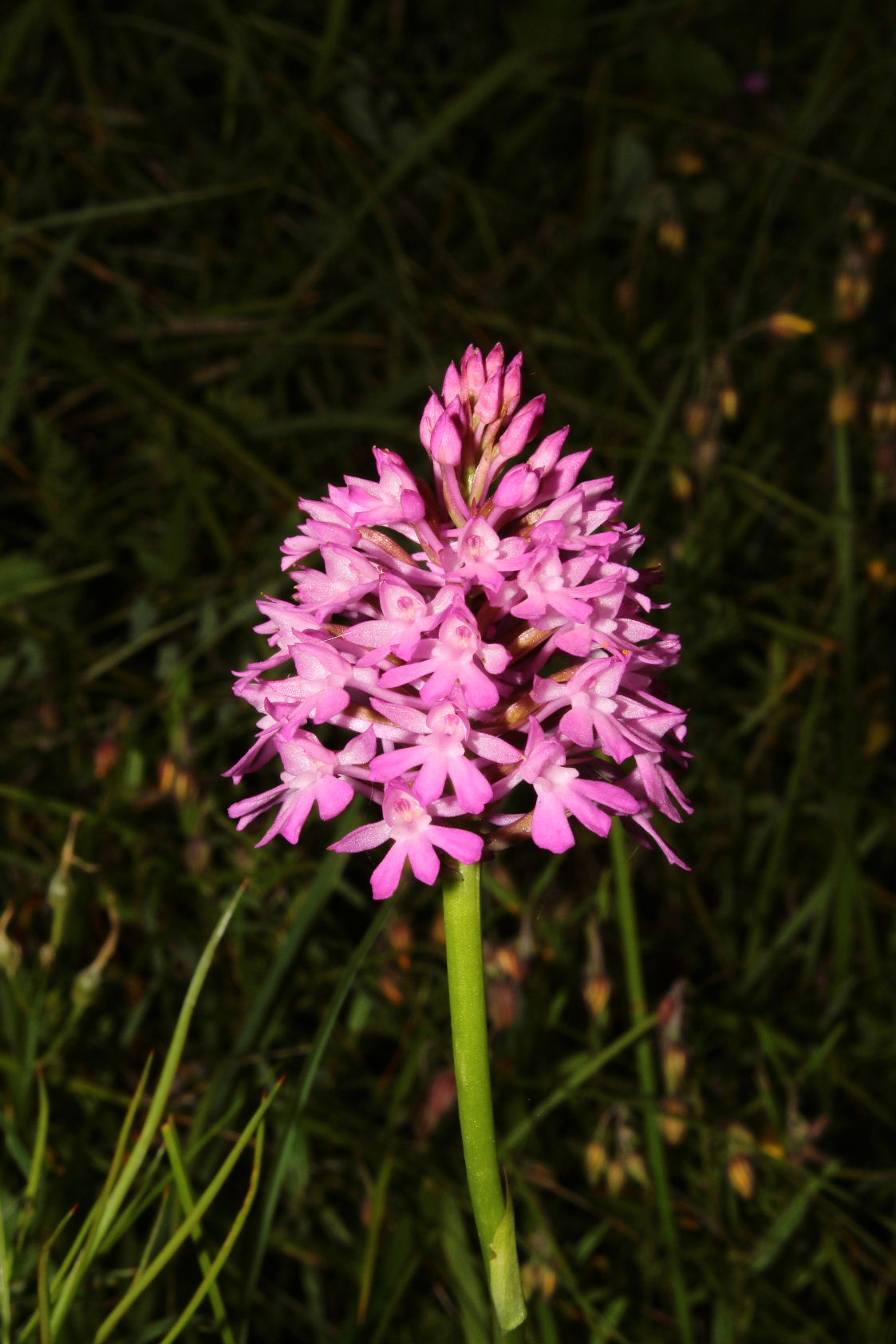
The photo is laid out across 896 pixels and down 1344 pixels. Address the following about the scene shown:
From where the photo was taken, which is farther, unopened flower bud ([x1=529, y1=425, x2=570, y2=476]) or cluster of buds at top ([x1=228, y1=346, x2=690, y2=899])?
unopened flower bud ([x1=529, y1=425, x2=570, y2=476])

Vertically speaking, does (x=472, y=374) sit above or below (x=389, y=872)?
above

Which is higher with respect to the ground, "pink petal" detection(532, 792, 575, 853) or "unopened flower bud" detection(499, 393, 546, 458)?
"unopened flower bud" detection(499, 393, 546, 458)

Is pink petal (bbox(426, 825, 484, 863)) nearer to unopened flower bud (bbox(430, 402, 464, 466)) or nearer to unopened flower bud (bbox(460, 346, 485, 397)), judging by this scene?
unopened flower bud (bbox(430, 402, 464, 466))

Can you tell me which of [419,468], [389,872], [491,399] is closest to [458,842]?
[389,872]

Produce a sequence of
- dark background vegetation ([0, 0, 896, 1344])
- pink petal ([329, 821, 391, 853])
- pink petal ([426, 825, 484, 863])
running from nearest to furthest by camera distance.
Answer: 1. pink petal ([426, 825, 484, 863])
2. pink petal ([329, 821, 391, 853])
3. dark background vegetation ([0, 0, 896, 1344])

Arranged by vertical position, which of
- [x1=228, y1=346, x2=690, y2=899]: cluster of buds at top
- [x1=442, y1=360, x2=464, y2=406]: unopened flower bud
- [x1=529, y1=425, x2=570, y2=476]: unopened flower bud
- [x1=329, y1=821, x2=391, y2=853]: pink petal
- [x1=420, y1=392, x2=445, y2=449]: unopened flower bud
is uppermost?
[x1=442, y1=360, x2=464, y2=406]: unopened flower bud

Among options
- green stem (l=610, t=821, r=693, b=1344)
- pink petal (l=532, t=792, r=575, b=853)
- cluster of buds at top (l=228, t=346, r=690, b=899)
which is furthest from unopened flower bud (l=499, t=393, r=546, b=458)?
green stem (l=610, t=821, r=693, b=1344)

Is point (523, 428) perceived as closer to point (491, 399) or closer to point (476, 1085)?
point (491, 399)

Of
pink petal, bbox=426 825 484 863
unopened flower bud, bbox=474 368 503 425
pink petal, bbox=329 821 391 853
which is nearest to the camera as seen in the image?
pink petal, bbox=426 825 484 863

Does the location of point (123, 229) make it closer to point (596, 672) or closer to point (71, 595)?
point (71, 595)
